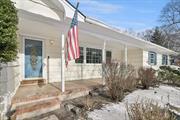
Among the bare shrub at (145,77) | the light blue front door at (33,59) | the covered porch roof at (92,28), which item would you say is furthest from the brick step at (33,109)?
the bare shrub at (145,77)

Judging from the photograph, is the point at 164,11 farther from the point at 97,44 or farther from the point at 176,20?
the point at 97,44

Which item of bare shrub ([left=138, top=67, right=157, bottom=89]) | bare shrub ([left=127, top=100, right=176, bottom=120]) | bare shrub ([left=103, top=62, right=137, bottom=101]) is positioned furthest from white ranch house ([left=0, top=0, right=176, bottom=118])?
bare shrub ([left=127, top=100, right=176, bottom=120])

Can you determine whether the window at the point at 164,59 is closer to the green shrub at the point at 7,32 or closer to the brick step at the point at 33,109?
the brick step at the point at 33,109

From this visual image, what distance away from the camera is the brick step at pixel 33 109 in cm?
646

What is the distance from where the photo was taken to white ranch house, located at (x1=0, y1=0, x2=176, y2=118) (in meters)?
9.03

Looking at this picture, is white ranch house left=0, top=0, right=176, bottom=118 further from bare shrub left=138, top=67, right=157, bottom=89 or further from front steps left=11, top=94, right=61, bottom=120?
bare shrub left=138, top=67, right=157, bottom=89

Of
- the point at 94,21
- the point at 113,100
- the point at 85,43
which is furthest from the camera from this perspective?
the point at 85,43

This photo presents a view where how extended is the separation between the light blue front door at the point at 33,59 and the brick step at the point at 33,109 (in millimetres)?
4375

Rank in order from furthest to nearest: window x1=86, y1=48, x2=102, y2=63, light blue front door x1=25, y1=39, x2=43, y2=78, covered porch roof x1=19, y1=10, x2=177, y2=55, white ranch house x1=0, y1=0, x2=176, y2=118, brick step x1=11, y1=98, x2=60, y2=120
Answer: window x1=86, y1=48, x2=102, y2=63
light blue front door x1=25, y1=39, x2=43, y2=78
white ranch house x1=0, y1=0, x2=176, y2=118
covered porch roof x1=19, y1=10, x2=177, y2=55
brick step x1=11, y1=98, x2=60, y2=120

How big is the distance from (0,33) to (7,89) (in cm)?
176

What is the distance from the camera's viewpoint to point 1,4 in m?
→ 5.62

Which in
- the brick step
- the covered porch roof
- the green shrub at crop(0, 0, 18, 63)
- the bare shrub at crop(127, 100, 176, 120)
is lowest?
the brick step

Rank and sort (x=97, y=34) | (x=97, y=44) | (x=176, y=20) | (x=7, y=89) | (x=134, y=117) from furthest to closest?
(x=176, y=20), (x=97, y=44), (x=97, y=34), (x=7, y=89), (x=134, y=117)

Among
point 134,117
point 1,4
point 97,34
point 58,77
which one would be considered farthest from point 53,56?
point 134,117
